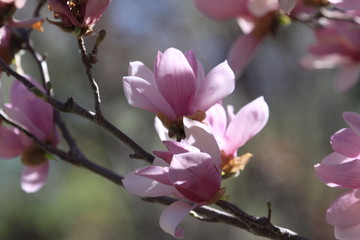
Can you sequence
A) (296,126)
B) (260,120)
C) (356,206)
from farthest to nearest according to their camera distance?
1. (296,126)
2. (260,120)
3. (356,206)

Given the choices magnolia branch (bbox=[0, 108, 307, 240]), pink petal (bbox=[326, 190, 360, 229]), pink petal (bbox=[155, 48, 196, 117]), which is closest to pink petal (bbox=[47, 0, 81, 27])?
pink petal (bbox=[155, 48, 196, 117])

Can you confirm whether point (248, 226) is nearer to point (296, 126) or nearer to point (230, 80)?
point (230, 80)

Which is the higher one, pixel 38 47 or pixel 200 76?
pixel 200 76

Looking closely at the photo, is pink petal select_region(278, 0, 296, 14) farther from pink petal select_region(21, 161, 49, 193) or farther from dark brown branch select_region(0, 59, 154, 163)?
pink petal select_region(21, 161, 49, 193)

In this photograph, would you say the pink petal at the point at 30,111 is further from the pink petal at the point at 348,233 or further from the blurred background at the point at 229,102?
the blurred background at the point at 229,102

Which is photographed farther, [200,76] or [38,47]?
[38,47]

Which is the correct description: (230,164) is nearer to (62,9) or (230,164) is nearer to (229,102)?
(62,9)

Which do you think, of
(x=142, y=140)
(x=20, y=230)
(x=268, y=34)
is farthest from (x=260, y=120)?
(x=20, y=230)
